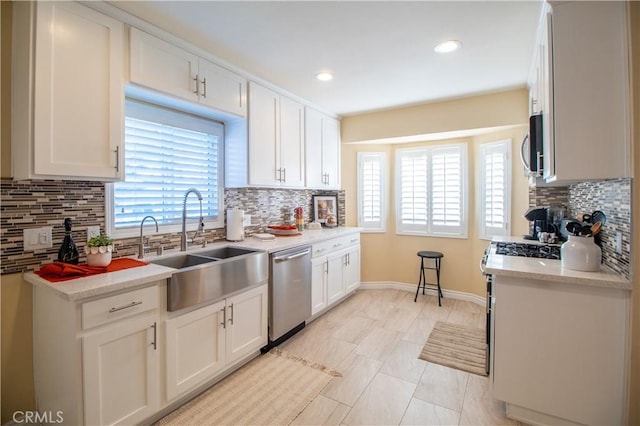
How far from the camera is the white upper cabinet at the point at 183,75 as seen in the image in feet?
6.53

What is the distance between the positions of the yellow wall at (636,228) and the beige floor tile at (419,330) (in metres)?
1.45

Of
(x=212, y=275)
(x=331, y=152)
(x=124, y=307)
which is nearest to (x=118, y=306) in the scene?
(x=124, y=307)

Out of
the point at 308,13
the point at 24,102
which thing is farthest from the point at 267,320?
the point at 308,13

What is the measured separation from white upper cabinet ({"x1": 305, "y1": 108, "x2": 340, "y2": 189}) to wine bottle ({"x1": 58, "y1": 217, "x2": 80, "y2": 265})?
234 cm

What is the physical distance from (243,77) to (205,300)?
6.43 ft

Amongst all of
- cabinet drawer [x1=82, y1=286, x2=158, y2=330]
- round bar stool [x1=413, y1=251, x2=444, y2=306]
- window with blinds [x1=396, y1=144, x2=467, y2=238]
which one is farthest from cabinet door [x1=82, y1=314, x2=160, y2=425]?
window with blinds [x1=396, y1=144, x2=467, y2=238]

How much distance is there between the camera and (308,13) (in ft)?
6.19

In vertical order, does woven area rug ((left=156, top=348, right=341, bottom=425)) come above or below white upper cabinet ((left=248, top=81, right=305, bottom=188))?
below

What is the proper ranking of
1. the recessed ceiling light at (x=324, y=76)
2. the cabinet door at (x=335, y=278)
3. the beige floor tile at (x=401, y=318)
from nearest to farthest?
the recessed ceiling light at (x=324, y=76)
the beige floor tile at (x=401, y=318)
the cabinet door at (x=335, y=278)

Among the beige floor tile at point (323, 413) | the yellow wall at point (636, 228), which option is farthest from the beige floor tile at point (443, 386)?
the yellow wall at point (636, 228)

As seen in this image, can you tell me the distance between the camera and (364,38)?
7.15 ft

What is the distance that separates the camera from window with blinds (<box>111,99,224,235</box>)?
2242 millimetres

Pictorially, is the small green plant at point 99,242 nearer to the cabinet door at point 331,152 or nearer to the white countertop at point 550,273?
the white countertop at point 550,273

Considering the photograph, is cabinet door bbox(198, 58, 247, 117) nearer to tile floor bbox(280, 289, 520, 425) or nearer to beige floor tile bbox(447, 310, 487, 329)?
tile floor bbox(280, 289, 520, 425)
